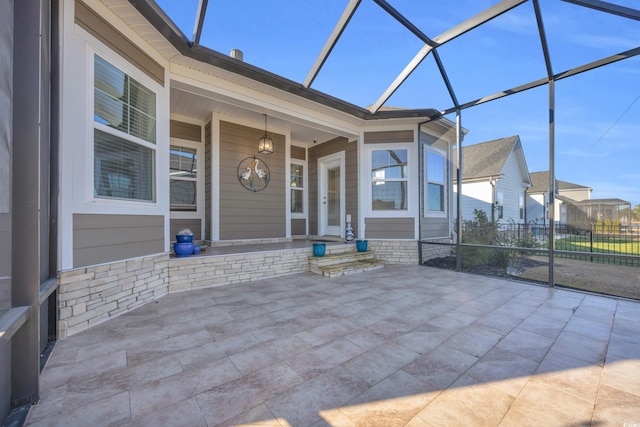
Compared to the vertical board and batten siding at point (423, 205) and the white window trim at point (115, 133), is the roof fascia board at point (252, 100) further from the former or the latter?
the vertical board and batten siding at point (423, 205)

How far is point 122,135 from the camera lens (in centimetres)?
299

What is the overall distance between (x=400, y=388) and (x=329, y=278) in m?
3.06

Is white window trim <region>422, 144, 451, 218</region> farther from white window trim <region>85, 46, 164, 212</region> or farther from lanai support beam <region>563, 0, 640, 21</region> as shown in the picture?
Result: white window trim <region>85, 46, 164, 212</region>

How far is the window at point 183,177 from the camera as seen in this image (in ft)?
18.2

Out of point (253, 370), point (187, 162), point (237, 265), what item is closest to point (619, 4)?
point (253, 370)

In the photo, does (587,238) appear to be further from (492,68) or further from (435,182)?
(492,68)

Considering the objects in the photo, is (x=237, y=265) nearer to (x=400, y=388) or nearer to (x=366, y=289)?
(x=366, y=289)

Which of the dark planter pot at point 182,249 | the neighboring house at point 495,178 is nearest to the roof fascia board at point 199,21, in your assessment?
the dark planter pot at point 182,249

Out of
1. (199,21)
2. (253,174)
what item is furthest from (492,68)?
(253,174)

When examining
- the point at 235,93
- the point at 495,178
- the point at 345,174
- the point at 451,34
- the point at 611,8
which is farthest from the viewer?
the point at 495,178

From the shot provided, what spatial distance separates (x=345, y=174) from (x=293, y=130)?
1606 millimetres

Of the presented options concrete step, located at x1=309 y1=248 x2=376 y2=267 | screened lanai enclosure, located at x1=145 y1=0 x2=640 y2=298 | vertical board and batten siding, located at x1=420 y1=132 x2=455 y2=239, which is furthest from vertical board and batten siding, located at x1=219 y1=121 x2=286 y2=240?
vertical board and batten siding, located at x1=420 y1=132 x2=455 y2=239

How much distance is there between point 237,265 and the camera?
14.6 feet

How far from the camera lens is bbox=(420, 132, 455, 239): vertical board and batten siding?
20.2 feet
